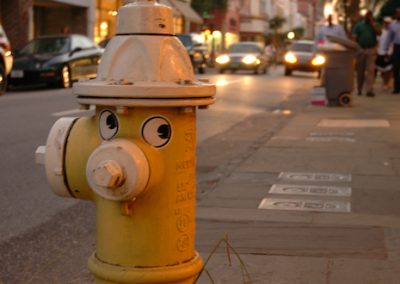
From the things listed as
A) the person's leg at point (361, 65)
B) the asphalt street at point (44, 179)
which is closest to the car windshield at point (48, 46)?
the asphalt street at point (44, 179)

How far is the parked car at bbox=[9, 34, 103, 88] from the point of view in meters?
20.2

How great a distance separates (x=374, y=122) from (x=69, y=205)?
7.06 meters

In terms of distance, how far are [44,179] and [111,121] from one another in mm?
4720

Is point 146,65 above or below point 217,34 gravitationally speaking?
below

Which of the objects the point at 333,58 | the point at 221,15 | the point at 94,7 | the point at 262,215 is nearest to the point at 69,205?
the point at 262,215

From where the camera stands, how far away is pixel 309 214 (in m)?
5.72

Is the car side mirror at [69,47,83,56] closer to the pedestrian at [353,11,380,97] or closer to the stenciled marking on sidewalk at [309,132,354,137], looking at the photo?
the pedestrian at [353,11,380,97]

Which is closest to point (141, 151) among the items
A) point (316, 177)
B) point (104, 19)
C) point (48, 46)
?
point (316, 177)

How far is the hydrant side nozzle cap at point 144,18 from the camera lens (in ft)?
9.14

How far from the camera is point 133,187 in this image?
261 centimetres

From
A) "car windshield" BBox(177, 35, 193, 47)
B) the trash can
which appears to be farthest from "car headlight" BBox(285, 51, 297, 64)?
the trash can

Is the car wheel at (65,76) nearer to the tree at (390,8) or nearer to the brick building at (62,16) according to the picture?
the tree at (390,8)

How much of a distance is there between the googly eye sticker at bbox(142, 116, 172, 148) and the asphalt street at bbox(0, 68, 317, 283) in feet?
5.86

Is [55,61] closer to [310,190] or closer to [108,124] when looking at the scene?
[310,190]
